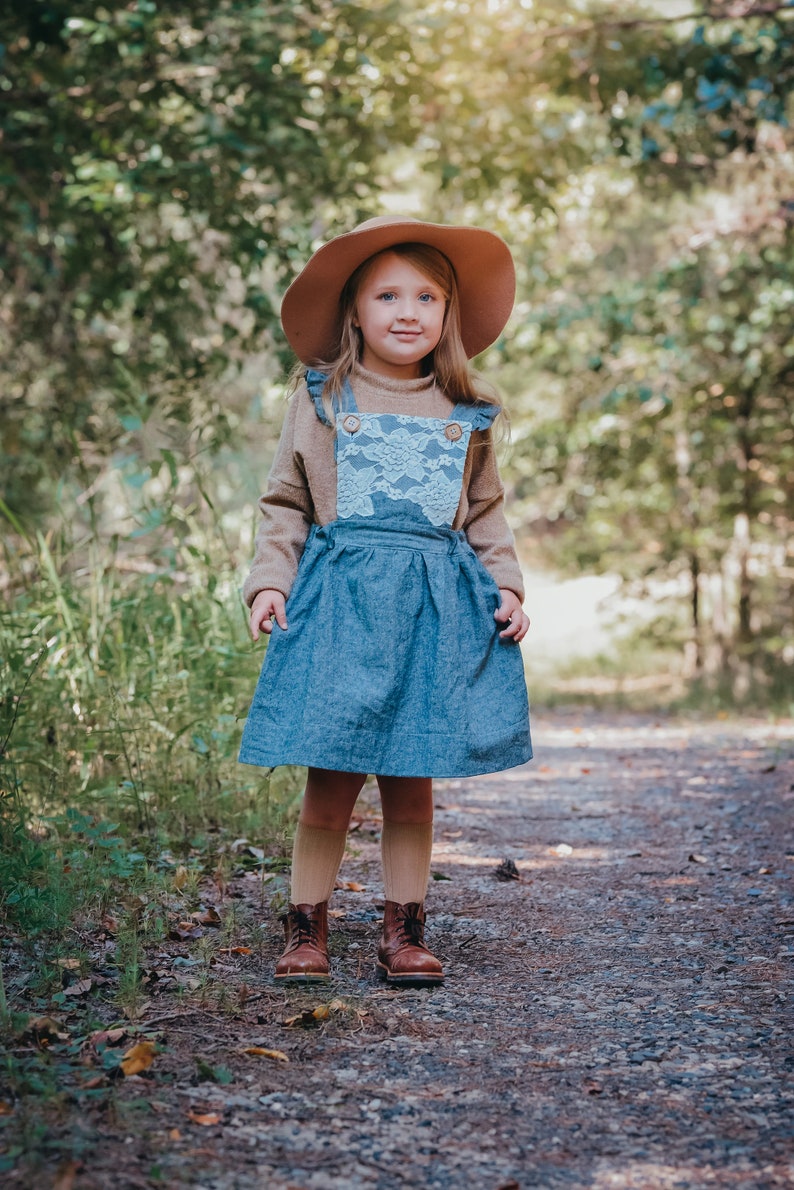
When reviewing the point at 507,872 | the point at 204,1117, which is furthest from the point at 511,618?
the point at 204,1117

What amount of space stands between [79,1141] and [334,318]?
190cm

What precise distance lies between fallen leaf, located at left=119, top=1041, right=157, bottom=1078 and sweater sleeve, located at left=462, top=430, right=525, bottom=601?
1.30m

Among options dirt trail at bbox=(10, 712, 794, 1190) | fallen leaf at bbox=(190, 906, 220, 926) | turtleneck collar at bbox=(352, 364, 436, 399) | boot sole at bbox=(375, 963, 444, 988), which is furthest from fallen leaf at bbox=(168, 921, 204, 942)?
turtleneck collar at bbox=(352, 364, 436, 399)

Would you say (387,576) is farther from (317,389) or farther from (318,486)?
(317,389)

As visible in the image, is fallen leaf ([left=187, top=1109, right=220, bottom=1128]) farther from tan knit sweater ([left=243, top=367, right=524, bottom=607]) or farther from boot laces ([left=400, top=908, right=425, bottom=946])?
tan knit sweater ([left=243, top=367, right=524, bottom=607])

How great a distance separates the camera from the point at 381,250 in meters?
2.73

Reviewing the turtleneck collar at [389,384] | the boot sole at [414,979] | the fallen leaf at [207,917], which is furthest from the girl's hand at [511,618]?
the fallen leaf at [207,917]

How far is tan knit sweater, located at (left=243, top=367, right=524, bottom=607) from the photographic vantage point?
2.67m

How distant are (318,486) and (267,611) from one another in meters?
0.32

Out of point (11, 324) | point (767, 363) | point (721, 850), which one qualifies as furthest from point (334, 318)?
point (767, 363)

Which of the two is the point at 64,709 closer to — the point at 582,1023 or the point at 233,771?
the point at 233,771

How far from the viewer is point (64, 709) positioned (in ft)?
11.8

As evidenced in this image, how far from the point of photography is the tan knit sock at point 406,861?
2672 millimetres

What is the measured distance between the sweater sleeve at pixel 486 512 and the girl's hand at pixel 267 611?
508 mm
